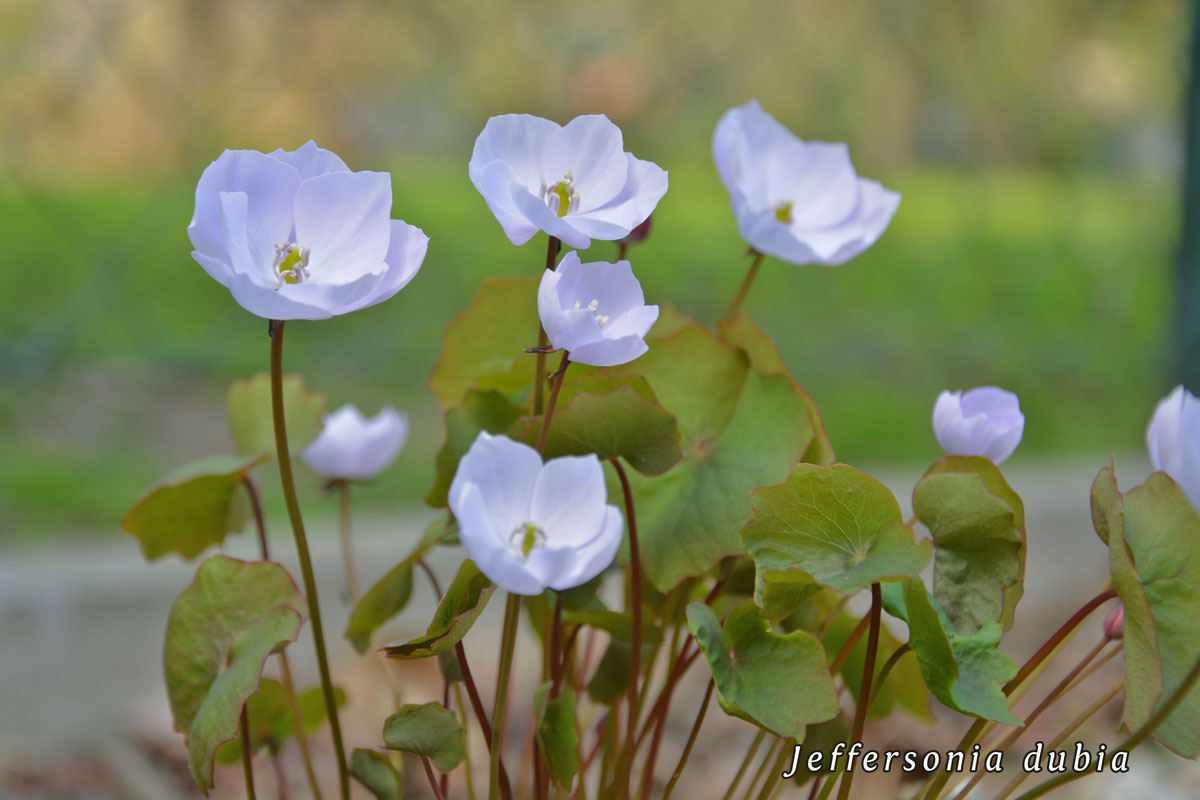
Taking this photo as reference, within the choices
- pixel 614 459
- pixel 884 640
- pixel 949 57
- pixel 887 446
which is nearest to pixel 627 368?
pixel 614 459

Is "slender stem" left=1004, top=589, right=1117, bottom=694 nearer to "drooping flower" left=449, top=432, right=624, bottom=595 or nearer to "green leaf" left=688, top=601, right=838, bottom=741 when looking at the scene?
"green leaf" left=688, top=601, right=838, bottom=741

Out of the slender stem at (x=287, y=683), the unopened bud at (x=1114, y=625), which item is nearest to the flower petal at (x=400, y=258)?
the slender stem at (x=287, y=683)

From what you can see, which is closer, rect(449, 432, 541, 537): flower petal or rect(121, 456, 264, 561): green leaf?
rect(449, 432, 541, 537): flower petal

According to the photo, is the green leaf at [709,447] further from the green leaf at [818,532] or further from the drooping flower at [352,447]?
the drooping flower at [352,447]

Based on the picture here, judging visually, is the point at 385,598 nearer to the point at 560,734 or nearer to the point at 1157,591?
the point at 560,734

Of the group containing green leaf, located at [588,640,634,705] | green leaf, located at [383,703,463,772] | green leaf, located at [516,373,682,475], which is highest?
green leaf, located at [516,373,682,475]

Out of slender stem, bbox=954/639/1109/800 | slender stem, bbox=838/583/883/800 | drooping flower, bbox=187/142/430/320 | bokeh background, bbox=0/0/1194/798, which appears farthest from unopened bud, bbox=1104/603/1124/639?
bokeh background, bbox=0/0/1194/798
